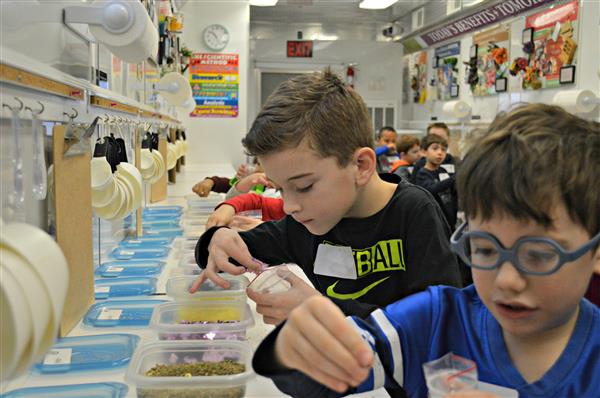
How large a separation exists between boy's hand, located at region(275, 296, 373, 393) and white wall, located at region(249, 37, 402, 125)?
33.0ft

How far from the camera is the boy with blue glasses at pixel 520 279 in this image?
74cm

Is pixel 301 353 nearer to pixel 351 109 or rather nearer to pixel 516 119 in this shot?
pixel 516 119

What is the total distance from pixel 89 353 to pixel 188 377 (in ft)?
1.14

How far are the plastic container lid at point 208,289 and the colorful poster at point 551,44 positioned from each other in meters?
5.14

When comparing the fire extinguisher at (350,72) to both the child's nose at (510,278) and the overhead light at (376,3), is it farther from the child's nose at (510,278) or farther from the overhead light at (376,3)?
the child's nose at (510,278)

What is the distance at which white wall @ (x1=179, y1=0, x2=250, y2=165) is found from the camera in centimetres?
776

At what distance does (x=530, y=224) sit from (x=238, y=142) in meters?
7.33

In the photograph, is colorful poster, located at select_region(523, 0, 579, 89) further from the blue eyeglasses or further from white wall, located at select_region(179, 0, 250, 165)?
the blue eyeglasses

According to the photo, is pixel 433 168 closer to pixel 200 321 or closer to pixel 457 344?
pixel 200 321

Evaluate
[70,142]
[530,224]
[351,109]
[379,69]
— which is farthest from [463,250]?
[379,69]

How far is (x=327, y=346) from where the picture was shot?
2.34 feet

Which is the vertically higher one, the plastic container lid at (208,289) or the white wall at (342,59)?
the white wall at (342,59)

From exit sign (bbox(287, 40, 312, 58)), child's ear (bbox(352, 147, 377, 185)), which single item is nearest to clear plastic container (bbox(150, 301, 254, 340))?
child's ear (bbox(352, 147, 377, 185))

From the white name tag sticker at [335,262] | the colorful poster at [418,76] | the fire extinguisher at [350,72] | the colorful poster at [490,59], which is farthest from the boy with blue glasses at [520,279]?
the fire extinguisher at [350,72]
